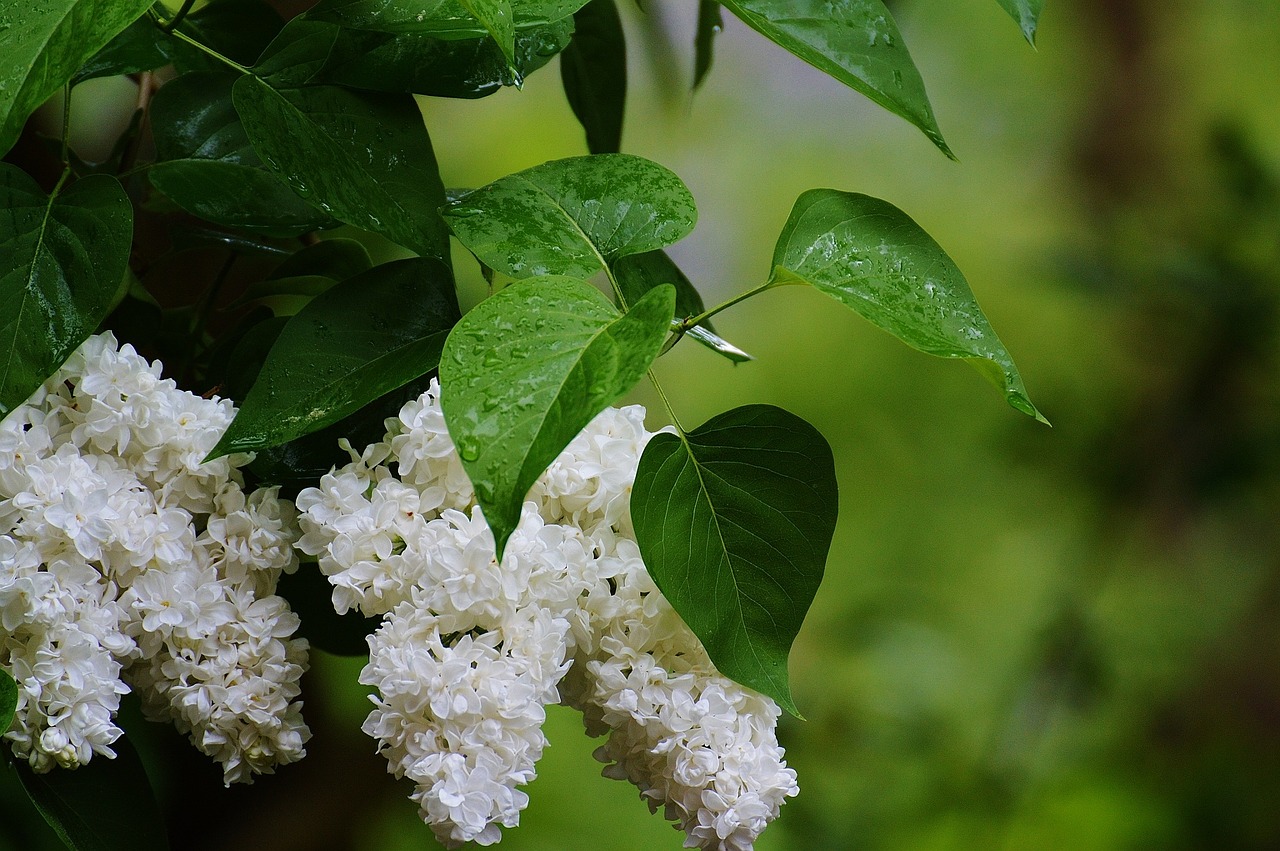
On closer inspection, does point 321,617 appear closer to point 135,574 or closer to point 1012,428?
point 135,574

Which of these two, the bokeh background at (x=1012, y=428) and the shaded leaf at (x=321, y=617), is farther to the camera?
the bokeh background at (x=1012, y=428)

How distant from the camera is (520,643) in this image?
0.93 ft

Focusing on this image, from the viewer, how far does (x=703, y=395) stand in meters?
1.39

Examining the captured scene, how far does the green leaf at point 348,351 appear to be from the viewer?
0.29 m

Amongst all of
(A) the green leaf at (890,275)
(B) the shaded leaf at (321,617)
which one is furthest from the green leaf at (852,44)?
(B) the shaded leaf at (321,617)

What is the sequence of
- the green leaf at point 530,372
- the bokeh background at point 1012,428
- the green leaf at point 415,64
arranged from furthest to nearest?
the bokeh background at point 1012,428
the green leaf at point 415,64
the green leaf at point 530,372

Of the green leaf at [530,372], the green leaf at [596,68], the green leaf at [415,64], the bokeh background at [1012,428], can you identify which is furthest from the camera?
the bokeh background at [1012,428]

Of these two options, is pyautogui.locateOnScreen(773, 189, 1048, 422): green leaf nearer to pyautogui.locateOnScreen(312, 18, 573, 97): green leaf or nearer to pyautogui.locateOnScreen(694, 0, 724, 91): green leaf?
pyautogui.locateOnScreen(312, 18, 573, 97): green leaf

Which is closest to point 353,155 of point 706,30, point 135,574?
point 135,574

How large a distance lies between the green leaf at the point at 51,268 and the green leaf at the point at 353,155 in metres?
0.05

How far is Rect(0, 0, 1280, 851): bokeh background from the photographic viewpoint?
1.24 metres

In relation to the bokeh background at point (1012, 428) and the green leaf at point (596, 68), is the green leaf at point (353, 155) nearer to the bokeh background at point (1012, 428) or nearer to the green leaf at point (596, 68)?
the green leaf at point (596, 68)

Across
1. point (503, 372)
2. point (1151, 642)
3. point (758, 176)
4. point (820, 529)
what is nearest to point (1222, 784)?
point (1151, 642)

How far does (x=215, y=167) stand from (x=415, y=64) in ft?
0.28
